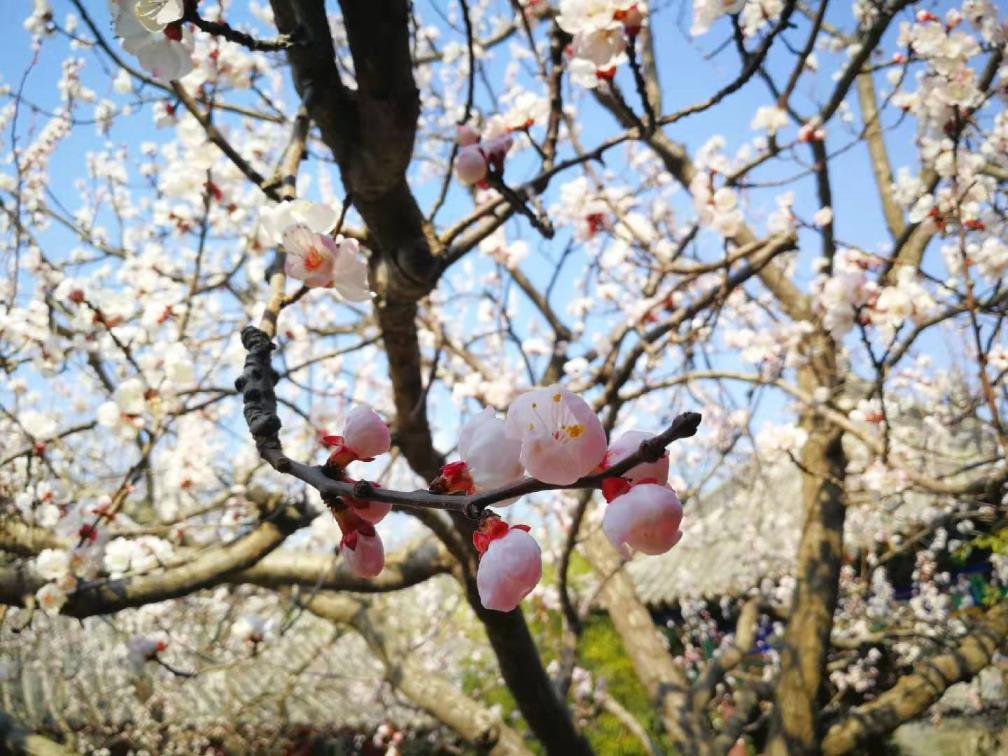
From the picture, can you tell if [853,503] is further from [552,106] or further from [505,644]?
[552,106]

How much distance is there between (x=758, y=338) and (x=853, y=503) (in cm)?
207

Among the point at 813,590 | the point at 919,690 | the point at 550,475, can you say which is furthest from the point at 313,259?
the point at 919,690

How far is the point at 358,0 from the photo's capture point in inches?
52.9

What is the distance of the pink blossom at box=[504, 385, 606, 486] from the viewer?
540mm

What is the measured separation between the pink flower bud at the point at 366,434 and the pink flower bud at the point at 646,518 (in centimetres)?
24

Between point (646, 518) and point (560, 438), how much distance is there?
9 cm

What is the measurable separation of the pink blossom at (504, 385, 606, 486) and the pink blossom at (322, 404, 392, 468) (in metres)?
0.17

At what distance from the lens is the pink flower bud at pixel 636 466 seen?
0.57m

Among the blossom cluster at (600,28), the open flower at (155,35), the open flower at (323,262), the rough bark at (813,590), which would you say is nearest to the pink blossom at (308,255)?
the open flower at (323,262)

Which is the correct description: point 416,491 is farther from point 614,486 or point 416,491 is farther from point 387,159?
point 387,159

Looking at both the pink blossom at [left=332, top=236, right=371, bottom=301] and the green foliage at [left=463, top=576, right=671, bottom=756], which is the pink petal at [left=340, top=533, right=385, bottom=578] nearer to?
the pink blossom at [left=332, top=236, right=371, bottom=301]

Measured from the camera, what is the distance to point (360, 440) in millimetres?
669

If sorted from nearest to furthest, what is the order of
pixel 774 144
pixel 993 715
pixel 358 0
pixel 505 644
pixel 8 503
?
1. pixel 358 0
2. pixel 505 644
3. pixel 774 144
4. pixel 8 503
5. pixel 993 715

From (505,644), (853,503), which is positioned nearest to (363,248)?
(505,644)
